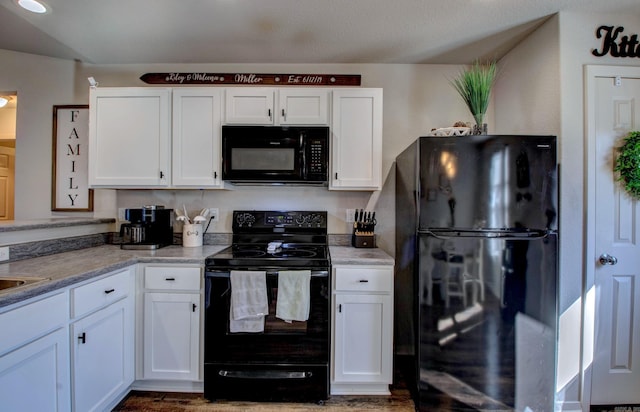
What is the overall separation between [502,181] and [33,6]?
9.79 feet

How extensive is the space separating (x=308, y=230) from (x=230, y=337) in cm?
98

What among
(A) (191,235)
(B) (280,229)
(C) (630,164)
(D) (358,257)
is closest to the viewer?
(C) (630,164)

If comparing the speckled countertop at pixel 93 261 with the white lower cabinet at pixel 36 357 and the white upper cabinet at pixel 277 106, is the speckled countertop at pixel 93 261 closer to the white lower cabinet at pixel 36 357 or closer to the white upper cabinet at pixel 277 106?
the white lower cabinet at pixel 36 357

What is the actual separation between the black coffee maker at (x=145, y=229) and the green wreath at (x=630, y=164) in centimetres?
313

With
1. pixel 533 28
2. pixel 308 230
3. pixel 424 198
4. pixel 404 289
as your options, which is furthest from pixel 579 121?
pixel 308 230

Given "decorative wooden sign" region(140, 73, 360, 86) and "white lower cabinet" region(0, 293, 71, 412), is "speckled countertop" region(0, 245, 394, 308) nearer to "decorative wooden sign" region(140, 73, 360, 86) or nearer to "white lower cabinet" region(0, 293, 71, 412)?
"white lower cabinet" region(0, 293, 71, 412)

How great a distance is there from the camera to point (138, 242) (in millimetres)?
2080

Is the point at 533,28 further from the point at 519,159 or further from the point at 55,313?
the point at 55,313

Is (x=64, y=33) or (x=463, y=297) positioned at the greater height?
(x=64, y=33)

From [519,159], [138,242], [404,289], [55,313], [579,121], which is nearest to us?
[55,313]

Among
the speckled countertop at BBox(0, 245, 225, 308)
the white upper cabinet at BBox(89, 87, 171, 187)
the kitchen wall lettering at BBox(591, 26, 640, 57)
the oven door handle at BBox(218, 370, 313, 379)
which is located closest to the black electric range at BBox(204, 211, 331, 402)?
the oven door handle at BBox(218, 370, 313, 379)

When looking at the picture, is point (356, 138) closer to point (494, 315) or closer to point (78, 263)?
point (494, 315)

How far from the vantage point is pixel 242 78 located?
2.37m

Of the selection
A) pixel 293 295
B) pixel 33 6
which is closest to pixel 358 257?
pixel 293 295
